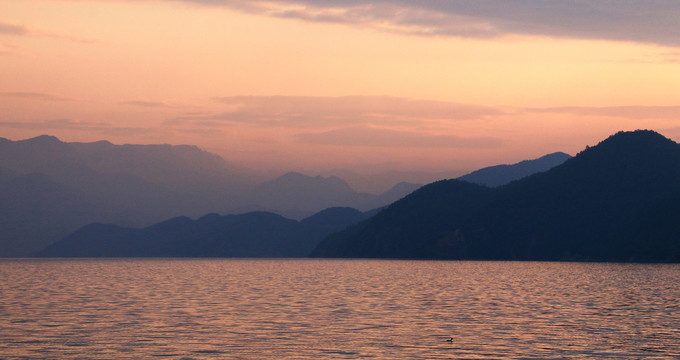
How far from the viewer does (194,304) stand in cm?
9419

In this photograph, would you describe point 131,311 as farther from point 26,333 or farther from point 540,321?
point 540,321

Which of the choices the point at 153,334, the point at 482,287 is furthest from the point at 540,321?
the point at 482,287

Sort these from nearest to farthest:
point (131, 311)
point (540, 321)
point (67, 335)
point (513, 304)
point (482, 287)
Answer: point (67, 335)
point (540, 321)
point (131, 311)
point (513, 304)
point (482, 287)

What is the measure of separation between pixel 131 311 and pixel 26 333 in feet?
68.0

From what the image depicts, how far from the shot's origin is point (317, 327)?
68438mm

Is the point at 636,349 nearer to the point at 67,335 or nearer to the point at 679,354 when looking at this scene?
the point at 679,354

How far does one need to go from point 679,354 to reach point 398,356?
1853 centimetres

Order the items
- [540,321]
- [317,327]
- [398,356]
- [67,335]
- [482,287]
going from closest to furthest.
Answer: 1. [398,356]
2. [67,335]
3. [317,327]
4. [540,321]
5. [482,287]

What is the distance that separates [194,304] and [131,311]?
11246 mm

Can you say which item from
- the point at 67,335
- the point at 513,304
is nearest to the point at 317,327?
the point at 67,335

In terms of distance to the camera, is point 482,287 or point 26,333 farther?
point 482,287

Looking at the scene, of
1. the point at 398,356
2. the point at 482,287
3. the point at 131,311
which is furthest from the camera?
the point at 482,287

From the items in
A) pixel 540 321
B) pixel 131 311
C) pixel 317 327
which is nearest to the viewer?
pixel 317 327

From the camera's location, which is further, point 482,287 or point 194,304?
point 482,287
